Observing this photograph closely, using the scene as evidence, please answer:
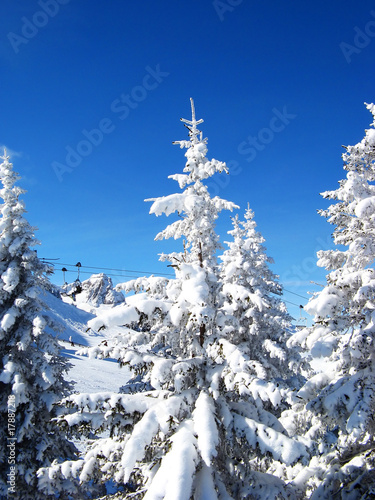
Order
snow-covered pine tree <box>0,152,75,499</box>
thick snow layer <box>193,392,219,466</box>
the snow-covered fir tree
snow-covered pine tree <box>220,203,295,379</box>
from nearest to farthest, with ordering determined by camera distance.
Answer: thick snow layer <box>193,392,219,466</box>
the snow-covered fir tree
snow-covered pine tree <box>0,152,75,499</box>
snow-covered pine tree <box>220,203,295,379</box>

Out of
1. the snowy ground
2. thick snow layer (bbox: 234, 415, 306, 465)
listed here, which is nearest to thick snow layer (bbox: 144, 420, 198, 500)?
thick snow layer (bbox: 234, 415, 306, 465)

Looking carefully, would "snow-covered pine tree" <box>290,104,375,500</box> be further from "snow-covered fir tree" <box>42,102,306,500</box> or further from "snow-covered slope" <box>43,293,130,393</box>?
"snow-covered slope" <box>43,293,130,393</box>

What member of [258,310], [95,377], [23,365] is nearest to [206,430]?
[23,365]

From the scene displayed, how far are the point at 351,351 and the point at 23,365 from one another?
39.2 feet

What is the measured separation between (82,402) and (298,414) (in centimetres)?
706

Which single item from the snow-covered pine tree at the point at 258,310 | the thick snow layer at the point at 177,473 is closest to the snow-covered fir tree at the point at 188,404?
the thick snow layer at the point at 177,473

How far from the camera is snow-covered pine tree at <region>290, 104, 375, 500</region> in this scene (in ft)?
26.5

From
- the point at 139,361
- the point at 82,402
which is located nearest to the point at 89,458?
the point at 82,402

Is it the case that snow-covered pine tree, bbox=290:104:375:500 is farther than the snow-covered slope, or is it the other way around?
the snow-covered slope

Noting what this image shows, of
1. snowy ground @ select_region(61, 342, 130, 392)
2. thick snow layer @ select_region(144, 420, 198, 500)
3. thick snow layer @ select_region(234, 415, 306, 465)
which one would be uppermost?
snowy ground @ select_region(61, 342, 130, 392)

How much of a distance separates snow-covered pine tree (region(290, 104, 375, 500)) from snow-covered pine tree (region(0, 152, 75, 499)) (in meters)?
9.16

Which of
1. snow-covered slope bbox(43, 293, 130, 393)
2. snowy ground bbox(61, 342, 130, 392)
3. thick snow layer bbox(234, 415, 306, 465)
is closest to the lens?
thick snow layer bbox(234, 415, 306, 465)

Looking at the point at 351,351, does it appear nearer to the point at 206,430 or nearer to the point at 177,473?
the point at 206,430

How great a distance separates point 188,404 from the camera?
6.80m
